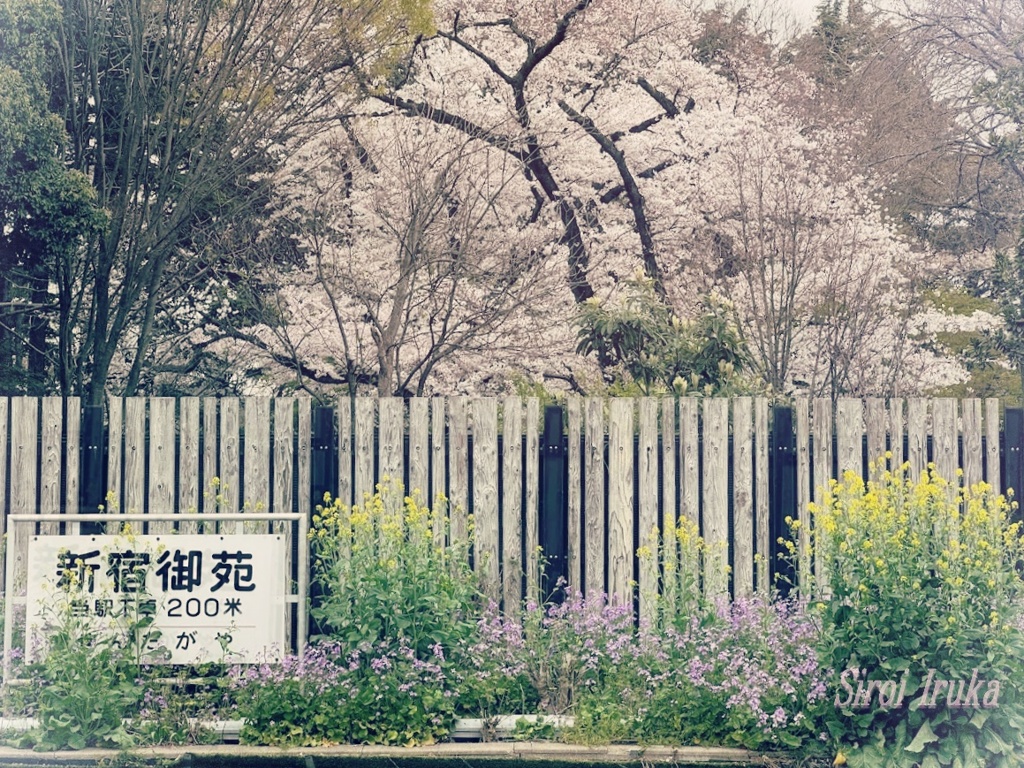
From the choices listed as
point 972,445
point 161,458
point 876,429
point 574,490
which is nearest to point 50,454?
point 161,458

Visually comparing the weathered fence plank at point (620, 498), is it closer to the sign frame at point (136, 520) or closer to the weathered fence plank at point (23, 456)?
the sign frame at point (136, 520)

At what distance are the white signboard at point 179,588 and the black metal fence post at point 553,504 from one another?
1771 millimetres

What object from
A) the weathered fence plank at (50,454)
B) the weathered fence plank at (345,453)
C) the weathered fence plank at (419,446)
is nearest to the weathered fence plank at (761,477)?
the weathered fence plank at (419,446)

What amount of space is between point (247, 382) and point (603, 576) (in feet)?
33.8

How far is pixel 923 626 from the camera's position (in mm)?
5266

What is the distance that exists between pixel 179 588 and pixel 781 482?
370cm

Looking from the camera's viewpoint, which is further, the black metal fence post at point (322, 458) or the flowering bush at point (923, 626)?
the black metal fence post at point (322, 458)

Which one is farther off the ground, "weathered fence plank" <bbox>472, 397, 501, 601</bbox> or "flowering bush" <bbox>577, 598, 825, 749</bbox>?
"weathered fence plank" <bbox>472, 397, 501, 601</bbox>

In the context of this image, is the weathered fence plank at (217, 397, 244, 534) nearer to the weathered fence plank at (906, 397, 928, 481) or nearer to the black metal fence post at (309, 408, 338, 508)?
the black metal fence post at (309, 408, 338, 508)

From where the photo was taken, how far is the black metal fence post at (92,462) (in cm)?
715

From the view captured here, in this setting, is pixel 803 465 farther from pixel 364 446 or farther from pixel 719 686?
pixel 364 446

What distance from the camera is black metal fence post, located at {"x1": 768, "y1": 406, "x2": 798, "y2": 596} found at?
719cm

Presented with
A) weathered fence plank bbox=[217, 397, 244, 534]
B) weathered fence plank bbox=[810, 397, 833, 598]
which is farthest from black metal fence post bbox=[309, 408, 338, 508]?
weathered fence plank bbox=[810, 397, 833, 598]

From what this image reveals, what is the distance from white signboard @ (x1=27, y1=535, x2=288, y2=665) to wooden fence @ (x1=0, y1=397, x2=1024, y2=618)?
0.97 m
